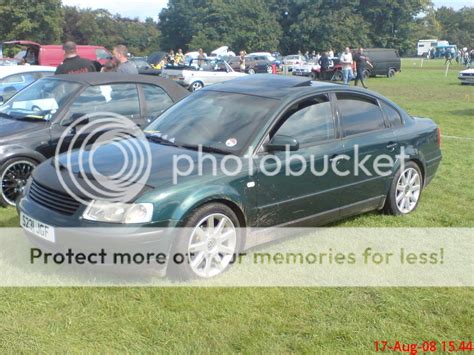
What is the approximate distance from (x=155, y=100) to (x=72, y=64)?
2.13 m

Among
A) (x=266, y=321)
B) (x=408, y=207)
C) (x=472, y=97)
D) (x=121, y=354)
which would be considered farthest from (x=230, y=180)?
(x=472, y=97)

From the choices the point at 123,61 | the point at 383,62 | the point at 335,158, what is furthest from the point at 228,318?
the point at 383,62

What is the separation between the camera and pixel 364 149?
543 centimetres

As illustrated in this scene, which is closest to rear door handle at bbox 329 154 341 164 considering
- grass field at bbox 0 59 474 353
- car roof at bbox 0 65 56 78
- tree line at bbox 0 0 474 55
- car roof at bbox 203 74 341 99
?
car roof at bbox 203 74 341 99

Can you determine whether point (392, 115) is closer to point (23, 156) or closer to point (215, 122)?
point (215, 122)

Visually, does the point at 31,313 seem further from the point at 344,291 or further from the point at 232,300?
the point at 344,291

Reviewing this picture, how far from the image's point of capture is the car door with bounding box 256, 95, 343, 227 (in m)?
4.64

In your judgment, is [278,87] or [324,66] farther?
[324,66]

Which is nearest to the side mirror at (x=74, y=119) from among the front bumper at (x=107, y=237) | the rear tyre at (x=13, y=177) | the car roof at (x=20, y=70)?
the rear tyre at (x=13, y=177)

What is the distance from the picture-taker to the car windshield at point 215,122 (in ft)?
15.4

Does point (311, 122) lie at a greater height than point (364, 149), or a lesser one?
greater

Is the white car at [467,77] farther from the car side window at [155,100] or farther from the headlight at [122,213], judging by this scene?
the headlight at [122,213]

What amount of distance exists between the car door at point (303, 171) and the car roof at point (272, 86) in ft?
0.51

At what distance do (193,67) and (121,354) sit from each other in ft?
69.0
